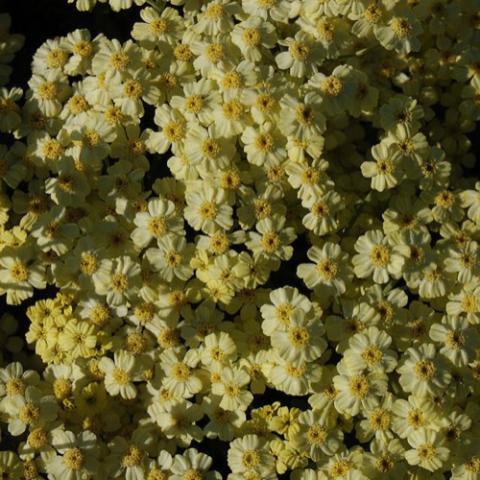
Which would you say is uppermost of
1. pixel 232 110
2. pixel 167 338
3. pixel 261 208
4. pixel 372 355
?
pixel 232 110

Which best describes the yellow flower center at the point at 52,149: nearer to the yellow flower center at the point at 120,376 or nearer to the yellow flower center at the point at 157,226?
the yellow flower center at the point at 157,226

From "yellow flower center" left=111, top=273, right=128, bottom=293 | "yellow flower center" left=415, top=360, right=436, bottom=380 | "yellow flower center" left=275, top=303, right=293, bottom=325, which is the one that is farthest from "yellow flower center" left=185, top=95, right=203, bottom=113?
"yellow flower center" left=415, top=360, right=436, bottom=380

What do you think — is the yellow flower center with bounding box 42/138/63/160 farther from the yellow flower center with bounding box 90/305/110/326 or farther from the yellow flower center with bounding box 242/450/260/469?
the yellow flower center with bounding box 242/450/260/469

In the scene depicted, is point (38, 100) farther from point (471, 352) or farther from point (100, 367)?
point (471, 352)

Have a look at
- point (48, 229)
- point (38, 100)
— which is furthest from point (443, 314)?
point (38, 100)

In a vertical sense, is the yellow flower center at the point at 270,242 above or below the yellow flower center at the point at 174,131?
below

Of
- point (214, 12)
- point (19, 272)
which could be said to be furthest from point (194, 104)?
point (19, 272)

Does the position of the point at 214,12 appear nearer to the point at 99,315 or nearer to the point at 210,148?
the point at 210,148

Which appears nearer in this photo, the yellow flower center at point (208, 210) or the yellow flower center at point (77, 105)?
the yellow flower center at point (208, 210)

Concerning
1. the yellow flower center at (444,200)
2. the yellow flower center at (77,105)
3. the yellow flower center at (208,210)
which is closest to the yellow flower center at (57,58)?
the yellow flower center at (77,105)
